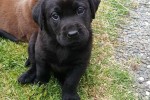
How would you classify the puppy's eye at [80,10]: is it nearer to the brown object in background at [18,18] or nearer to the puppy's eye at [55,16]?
the puppy's eye at [55,16]

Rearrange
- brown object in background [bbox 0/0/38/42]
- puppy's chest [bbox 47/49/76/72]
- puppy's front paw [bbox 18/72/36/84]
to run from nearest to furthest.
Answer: puppy's chest [bbox 47/49/76/72] → puppy's front paw [bbox 18/72/36/84] → brown object in background [bbox 0/0/38/42]

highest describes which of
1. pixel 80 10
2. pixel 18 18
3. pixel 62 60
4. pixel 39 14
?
pixel 80 10

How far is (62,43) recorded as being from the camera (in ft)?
13.7

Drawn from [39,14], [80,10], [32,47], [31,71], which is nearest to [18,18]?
[32,47]

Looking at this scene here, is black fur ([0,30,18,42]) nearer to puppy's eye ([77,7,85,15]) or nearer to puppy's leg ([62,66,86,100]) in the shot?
puppy's leg ([62,66,86,100])

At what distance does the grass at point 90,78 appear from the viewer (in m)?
4.64

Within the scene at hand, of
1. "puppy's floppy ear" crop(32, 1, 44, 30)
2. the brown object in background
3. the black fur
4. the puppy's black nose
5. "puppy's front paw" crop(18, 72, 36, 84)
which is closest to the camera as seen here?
the puppy's black nose

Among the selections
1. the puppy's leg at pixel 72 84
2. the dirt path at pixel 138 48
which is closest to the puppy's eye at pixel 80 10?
the puppy's leg at pixel 72 84

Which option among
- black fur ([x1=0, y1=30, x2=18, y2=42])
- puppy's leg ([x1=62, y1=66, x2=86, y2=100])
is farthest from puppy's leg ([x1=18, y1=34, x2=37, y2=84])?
black fur ([x1=0, y1=30, x2=18, y2=42])

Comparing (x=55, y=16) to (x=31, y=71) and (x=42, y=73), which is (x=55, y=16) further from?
(x=31, y=71)

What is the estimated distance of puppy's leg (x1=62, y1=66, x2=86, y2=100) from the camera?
4.45m

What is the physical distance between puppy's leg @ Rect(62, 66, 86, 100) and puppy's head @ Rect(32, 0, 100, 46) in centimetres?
35

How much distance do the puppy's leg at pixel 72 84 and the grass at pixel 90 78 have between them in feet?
0.53

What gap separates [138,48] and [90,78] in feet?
3.39
